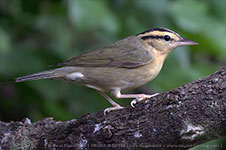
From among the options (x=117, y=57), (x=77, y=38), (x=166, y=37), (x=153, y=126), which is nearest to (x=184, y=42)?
(x=166, y=37)

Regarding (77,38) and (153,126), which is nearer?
(153,126)

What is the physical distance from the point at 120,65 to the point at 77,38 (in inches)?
70.8

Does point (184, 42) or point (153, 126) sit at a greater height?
point (184, 42)

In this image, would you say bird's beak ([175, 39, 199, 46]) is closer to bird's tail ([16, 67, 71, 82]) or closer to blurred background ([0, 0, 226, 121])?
blurred background ([0, 0, 226, 121])

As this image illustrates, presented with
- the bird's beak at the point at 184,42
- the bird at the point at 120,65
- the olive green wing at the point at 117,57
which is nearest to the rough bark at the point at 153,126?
the bird at the point at 120,65

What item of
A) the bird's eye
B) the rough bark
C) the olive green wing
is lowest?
the rough bark

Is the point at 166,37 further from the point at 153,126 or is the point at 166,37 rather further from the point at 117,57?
the point at 153,126

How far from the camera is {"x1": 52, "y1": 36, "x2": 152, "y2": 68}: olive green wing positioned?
207 inches

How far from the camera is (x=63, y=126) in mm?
4223

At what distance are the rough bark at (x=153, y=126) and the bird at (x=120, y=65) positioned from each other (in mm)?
895

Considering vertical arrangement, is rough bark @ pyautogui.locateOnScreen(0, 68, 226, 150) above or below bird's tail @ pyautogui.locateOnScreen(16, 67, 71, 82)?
below

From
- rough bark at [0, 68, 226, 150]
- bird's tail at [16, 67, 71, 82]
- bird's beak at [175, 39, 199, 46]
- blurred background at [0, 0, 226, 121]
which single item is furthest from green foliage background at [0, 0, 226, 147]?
rough bark at [0, 68, 226, 150]

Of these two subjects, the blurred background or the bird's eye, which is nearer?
the blurred background

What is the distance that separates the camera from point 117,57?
17.9ft
